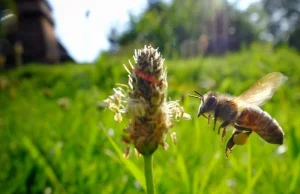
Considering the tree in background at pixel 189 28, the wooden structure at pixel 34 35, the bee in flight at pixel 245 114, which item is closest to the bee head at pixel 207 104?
the bee in flight at pixel 245 114

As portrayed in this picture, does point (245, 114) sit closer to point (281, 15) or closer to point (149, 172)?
point (149, 172)

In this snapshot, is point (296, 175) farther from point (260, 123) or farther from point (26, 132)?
point (26, 132)

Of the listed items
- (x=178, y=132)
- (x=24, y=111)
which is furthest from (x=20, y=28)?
(x=178, y=132)

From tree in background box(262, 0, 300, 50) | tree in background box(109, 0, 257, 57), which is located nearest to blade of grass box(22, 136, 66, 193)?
tree in background box(109, 0, 257, 57)

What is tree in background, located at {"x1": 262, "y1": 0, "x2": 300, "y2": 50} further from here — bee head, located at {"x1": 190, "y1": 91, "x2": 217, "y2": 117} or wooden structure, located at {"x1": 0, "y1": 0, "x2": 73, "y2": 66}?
bee head, located at {"x1": 190, "y1": 91, "x2": 217, "y2": 117}

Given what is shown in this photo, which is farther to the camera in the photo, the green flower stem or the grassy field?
the grassy field

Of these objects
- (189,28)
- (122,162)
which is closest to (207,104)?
(122,162)
